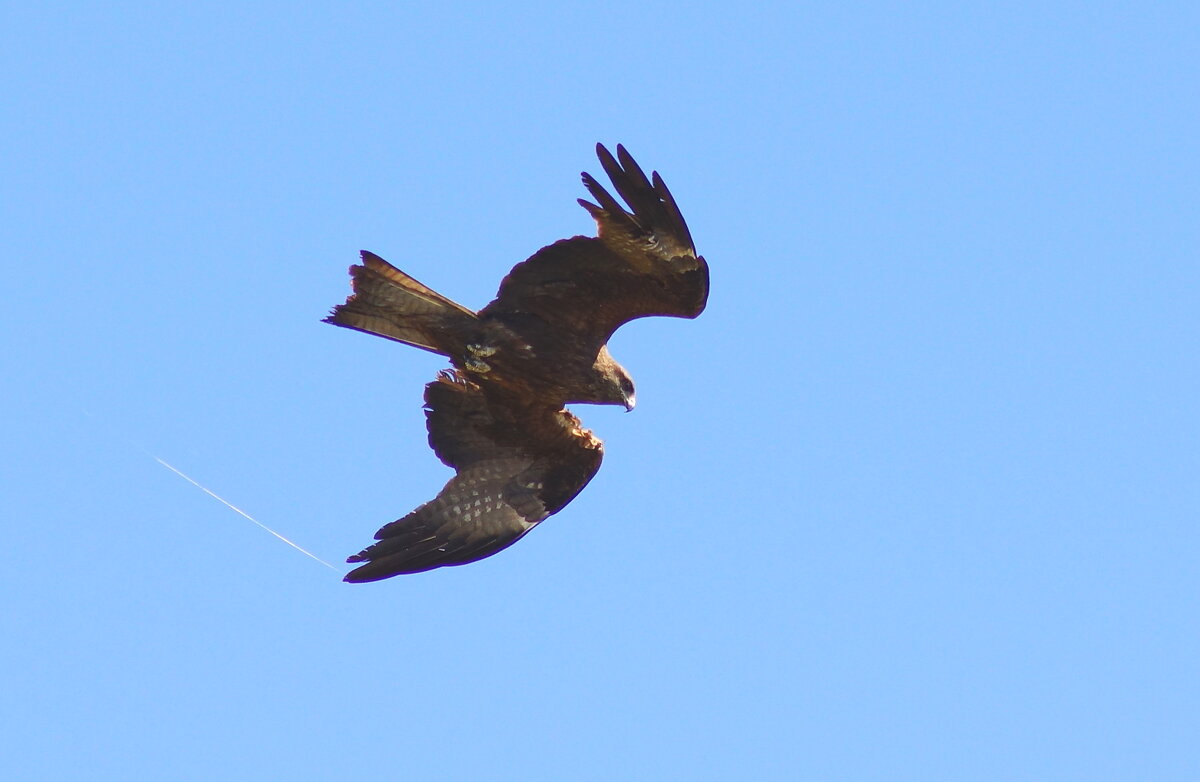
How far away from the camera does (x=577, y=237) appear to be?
10711 millimetres

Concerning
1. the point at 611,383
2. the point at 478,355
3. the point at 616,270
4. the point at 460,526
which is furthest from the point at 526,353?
the point at 460,526

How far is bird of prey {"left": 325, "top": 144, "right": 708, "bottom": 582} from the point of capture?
1064 cm

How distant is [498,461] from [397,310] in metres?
1.33

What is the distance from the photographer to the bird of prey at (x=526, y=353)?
10.6 metres

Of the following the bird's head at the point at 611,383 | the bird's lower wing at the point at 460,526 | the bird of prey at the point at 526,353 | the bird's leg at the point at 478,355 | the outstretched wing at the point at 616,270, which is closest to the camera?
the outstretched wing at the point at 616,270

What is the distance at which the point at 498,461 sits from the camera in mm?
11648

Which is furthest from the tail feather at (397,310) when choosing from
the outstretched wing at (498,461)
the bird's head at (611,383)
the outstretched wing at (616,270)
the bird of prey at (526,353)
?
the bird's head at (611,383)

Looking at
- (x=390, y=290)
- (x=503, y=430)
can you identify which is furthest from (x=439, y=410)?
(x=390, y=290)

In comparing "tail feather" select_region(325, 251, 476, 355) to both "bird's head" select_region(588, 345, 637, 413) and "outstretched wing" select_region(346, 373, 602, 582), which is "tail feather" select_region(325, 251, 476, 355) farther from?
"bird's head" select_region(588, 345, 637, 413)

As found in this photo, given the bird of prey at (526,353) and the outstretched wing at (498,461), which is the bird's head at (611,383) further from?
the outstretched wing at (498,461)

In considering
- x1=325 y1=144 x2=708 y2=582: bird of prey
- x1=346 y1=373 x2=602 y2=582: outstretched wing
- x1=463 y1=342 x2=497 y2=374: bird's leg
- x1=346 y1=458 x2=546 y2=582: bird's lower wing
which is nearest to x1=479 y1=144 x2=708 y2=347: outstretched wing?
x1=325 y1=144 x2=708 y2=582: bird of prey

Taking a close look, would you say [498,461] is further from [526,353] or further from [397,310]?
[397,310]

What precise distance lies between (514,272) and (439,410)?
1199mm

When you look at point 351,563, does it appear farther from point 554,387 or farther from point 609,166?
point 609,166
